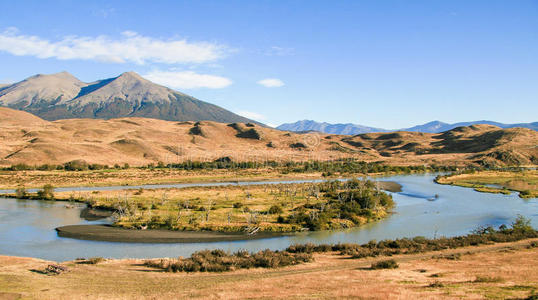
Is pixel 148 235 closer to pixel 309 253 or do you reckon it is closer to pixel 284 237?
pixel 284 237

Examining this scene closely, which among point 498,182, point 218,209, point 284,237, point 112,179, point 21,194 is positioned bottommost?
point 284,237

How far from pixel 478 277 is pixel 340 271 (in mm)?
8951

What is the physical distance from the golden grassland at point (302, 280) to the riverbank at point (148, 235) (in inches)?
431

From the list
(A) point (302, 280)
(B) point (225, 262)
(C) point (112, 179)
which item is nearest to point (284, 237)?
(B) point (225, 262)

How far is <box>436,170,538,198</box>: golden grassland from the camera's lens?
265ft

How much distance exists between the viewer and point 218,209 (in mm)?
56094

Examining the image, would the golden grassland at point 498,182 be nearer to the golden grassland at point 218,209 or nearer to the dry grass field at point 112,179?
the golden grassland at point 218,209

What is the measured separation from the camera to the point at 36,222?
49938 mm

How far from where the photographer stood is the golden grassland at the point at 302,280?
2206 cm

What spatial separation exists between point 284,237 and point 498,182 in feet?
255

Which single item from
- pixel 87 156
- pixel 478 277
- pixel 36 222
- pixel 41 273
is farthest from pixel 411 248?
pixel 87 156

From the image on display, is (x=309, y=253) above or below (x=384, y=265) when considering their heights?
below

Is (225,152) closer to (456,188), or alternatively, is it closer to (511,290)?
(456,188)

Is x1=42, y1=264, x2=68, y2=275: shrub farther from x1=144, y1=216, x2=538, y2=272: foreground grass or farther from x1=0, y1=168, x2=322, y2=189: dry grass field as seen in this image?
x1=0, y1=168, x2=322, y2=189: dry grass field
